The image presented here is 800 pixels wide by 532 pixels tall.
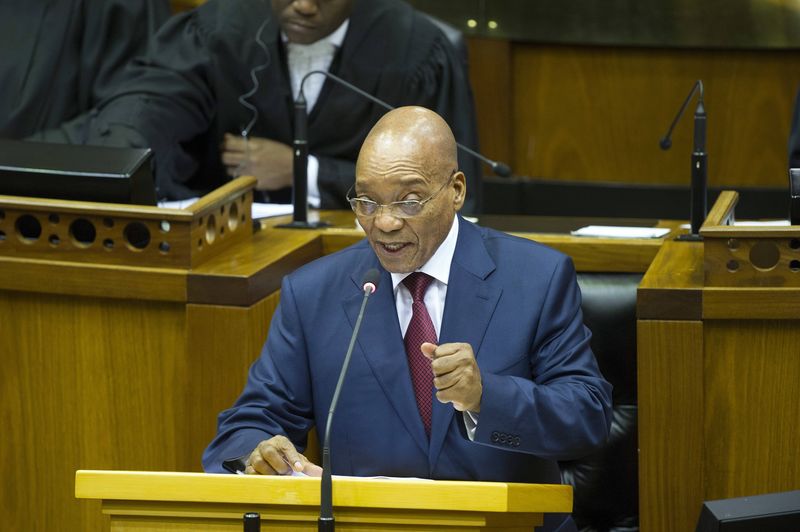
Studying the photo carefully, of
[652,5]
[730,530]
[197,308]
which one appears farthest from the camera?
[652,5]

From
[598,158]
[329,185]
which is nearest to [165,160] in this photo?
[329,185]

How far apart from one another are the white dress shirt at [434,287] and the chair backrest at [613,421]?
2.03ft

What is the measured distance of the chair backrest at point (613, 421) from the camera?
3.24m

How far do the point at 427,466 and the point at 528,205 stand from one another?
11.9 feet

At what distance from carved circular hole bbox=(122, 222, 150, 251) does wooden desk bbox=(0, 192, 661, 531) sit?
0.07 metres

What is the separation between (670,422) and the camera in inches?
114

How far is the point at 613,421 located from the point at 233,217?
0.97 metres

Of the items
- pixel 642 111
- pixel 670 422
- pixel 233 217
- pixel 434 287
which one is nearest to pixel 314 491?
pixel 434 287

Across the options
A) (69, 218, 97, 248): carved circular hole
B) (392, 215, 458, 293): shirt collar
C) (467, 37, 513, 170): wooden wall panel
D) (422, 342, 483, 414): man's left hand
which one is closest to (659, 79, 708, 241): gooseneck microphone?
(392, 215, 458, 293): shirt collar

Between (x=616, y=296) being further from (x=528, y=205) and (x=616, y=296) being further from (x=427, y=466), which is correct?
(x=528, y=205)

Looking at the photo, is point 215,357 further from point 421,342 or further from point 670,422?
point 670,422

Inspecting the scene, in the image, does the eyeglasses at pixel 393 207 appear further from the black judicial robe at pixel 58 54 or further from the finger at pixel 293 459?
the black judicial robe at pixel 58 54

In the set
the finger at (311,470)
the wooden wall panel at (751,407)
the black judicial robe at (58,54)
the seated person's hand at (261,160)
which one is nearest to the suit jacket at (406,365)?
the finger at (311,470)

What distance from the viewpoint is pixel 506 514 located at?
2.14 m
